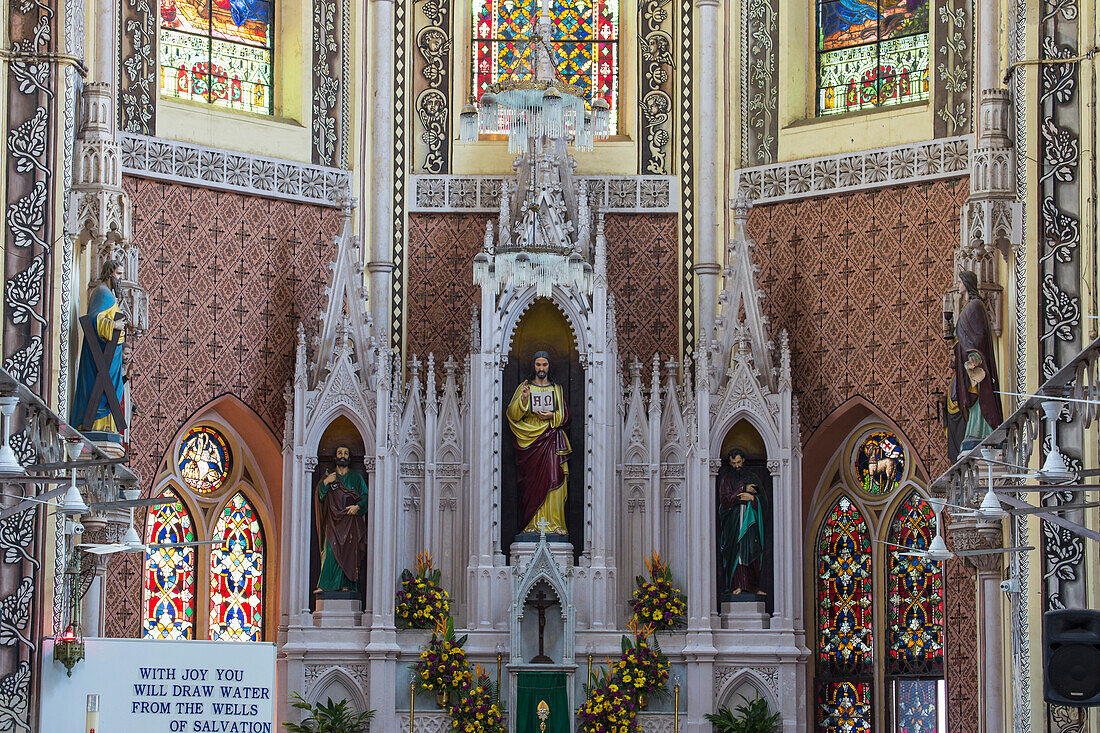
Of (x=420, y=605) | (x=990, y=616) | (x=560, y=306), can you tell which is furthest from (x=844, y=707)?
(x=560, y=306)

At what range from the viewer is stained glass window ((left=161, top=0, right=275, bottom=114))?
2411 centimetres

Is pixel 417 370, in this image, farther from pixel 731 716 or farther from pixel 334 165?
pixel 731 716

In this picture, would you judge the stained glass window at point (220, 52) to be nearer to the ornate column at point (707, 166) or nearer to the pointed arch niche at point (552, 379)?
the pointed arch niche at point (552, 379)

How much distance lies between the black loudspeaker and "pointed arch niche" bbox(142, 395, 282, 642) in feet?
39.2

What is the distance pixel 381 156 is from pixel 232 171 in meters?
1.86

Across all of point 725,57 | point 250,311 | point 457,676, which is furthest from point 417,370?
point 725,57

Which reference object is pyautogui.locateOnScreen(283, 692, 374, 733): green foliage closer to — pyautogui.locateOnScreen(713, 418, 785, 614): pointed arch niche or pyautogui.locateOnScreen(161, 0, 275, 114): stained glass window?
pyautogui.locateOnScreen(713, 418, 785, 614): pointed arch niche

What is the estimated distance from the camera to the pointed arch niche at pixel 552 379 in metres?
23.1

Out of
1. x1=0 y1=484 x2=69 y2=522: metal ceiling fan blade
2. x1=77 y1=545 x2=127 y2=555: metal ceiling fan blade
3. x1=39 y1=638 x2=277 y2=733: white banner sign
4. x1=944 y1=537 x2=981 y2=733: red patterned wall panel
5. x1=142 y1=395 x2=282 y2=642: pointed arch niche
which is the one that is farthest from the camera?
x1=142 y1=395 x2=282 y2=642: pointed arch niche

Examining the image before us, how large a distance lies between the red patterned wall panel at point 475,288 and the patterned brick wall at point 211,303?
1.16 metres

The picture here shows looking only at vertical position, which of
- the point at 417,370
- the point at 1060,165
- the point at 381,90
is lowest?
the point at 417,370

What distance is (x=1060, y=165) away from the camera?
61.3ft

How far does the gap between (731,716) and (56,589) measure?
24.8 ft

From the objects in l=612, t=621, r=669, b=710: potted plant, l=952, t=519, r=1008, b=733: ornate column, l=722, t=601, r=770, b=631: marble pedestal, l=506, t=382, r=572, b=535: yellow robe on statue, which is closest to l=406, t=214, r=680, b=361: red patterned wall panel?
l=506, t=382, r=572, b=535: yellow robe on statue
